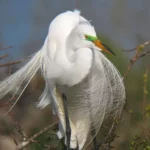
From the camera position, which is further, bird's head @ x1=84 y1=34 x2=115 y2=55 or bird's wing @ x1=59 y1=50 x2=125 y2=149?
bird's wing @ x1=59 y1=50 x2=125 y2=149

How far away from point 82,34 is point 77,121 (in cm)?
37

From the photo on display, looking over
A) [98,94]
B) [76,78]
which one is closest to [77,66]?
[76,78]

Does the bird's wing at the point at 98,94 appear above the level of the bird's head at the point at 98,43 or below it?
below

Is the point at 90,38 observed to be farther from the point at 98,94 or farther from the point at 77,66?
the point at 98,94

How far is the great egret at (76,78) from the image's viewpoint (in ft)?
4.74

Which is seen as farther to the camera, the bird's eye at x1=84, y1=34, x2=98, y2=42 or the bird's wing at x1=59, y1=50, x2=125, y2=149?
the bird's wing at x1=59, y1=50, x2=125, y2=149

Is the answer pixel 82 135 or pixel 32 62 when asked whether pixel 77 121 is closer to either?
pixel 82 135

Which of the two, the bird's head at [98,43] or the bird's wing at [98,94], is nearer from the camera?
Result: the bird's head at [98,43]

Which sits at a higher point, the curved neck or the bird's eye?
the bird's eye

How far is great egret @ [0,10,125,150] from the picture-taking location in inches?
56.9

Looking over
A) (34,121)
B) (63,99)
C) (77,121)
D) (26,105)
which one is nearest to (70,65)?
(63,99)

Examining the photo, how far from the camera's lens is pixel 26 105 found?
2.32 m

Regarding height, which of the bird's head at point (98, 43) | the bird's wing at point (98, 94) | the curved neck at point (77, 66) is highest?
the bird's head at point (98, 43)

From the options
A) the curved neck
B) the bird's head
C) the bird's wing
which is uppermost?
the bird's head
